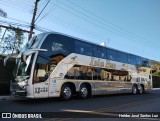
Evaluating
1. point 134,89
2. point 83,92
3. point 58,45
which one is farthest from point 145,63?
point 58,45

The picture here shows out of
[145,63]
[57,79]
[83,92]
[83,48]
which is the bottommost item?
[83,92]

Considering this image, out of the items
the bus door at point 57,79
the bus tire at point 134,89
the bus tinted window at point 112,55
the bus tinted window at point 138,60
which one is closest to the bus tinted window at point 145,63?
the bus tinted window at point 138,60

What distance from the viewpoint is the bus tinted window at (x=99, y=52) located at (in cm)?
1905

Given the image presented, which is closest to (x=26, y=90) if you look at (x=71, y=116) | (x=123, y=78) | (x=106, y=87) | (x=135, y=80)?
(x=71, y=116)

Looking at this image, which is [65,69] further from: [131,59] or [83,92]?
[131,59]

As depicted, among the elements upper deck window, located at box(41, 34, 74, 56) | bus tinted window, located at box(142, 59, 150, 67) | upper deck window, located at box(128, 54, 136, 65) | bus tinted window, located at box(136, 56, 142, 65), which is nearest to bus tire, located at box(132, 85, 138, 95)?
upper deck window, located at box(128, 54, 136, 65)

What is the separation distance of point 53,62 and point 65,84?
165cm

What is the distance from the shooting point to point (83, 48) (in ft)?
58.7

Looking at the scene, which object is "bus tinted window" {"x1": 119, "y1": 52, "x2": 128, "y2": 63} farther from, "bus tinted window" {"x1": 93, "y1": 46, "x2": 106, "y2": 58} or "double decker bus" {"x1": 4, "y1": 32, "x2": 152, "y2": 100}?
"bus tinted window" {"x1": 93, "y1": 46, "x2": 106, "y2": 58}

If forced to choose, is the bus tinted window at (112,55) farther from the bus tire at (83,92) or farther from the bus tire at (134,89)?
the bus tire at (134,89)

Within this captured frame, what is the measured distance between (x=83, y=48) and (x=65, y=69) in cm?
254

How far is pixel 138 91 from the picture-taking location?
83.3 ft

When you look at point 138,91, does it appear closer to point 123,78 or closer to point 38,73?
point 123,78

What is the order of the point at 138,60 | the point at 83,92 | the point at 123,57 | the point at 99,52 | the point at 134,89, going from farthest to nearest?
the point at 138,60
the point at 134,89
the point at 123,57
the point at 99,52
the point at 83,92
